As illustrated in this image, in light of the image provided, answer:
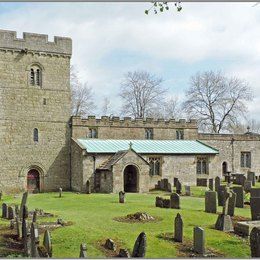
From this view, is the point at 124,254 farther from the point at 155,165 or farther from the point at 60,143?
the point at 155,165

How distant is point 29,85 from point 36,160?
17.3 feet

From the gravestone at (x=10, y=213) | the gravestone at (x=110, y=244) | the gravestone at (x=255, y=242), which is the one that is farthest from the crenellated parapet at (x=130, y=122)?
the gravestone at (x=255, y=242)

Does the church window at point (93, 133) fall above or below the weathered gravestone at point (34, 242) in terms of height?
above

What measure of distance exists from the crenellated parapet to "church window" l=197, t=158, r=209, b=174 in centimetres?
340

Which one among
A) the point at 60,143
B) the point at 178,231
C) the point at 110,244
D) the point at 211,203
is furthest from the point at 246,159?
the point at 110,244

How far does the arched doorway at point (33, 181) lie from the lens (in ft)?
103

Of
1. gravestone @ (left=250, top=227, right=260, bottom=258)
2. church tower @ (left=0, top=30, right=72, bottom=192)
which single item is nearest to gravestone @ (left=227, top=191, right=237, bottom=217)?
→ gravestone @ (left=250, top=227, right=260, bottom=258)

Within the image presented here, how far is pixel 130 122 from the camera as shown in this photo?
116 ft

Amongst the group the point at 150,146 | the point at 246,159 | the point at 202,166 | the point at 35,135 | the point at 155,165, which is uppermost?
the point at 35,135

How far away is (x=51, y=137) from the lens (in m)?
32.3

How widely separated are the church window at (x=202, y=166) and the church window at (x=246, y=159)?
5062 mm

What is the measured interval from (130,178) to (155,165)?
8.99 feet

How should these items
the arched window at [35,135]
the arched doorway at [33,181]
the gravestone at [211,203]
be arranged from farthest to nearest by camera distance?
the arched window at [35,135] → the arched doorway at [33,181] → the gravestone at [211,203]

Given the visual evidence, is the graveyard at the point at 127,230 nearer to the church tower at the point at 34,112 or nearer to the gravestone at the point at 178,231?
the gravestone at the point at 178,231
